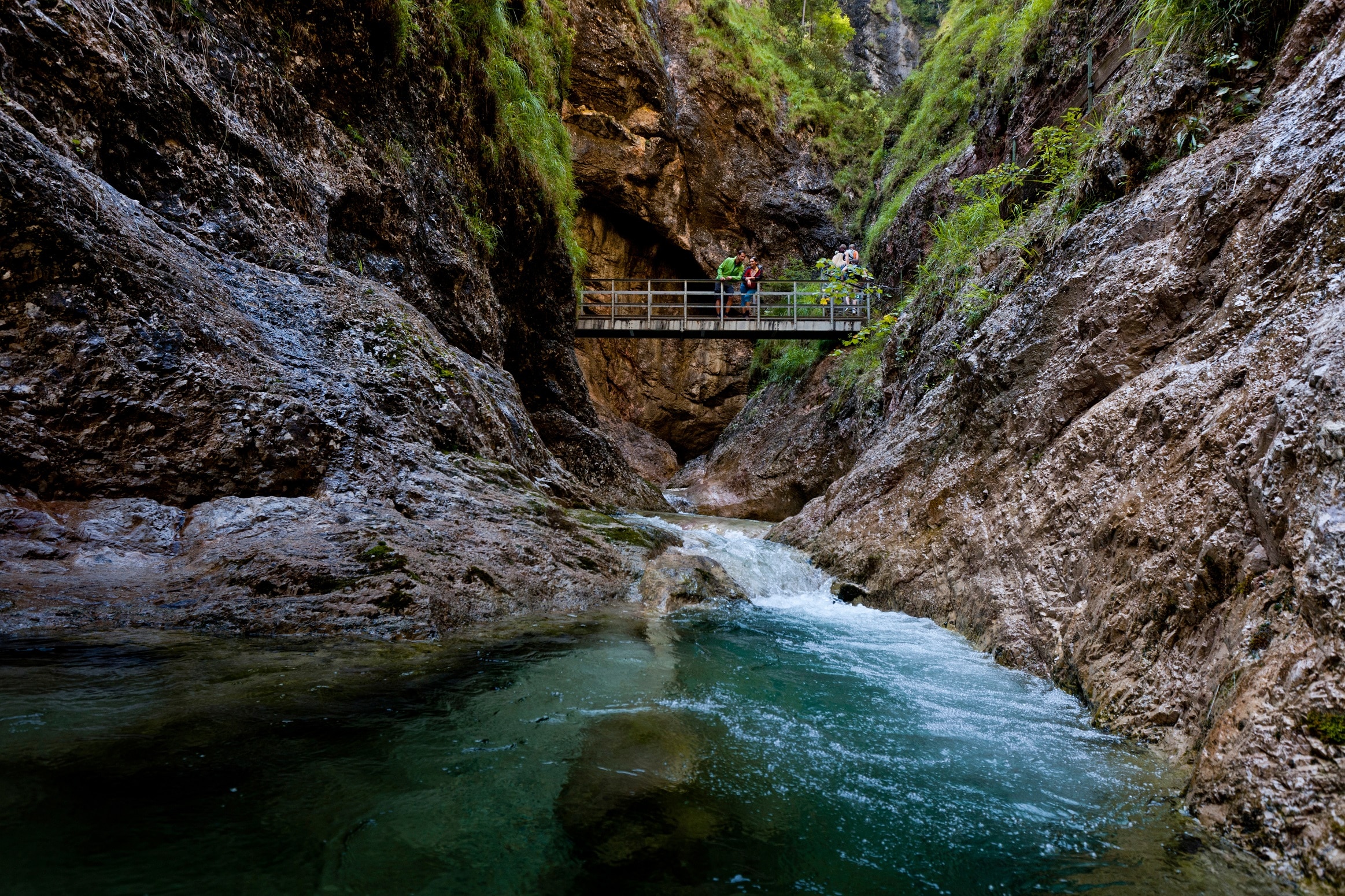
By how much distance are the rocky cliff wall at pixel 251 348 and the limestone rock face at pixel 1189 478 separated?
9.47ft

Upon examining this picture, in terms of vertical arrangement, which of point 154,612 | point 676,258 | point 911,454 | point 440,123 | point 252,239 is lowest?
point 154,612

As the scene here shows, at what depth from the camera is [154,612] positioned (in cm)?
307

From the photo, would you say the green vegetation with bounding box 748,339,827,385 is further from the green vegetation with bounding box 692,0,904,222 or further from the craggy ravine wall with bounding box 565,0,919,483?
the green vegetation with bounding box 692,0,904,222

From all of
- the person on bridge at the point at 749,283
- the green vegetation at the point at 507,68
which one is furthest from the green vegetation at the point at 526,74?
the person on bridge at the point at 749,283

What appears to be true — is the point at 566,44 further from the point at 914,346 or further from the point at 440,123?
the point at 914,346

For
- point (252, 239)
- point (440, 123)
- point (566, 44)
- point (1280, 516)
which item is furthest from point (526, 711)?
point (566, 44)

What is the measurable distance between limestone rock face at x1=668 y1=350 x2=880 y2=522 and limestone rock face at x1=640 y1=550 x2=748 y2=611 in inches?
228

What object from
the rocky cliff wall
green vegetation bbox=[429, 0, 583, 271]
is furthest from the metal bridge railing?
the rocky cliff wall

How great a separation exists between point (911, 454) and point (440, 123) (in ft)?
23.2

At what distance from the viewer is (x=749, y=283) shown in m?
16.2

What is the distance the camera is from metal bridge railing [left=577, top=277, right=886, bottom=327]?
14.9m

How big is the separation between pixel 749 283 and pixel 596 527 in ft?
37.4

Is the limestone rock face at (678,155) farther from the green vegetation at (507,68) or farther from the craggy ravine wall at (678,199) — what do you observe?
the green vegetation at (507,68)

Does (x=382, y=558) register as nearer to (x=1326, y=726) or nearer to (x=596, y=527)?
(x=596, y=527)
